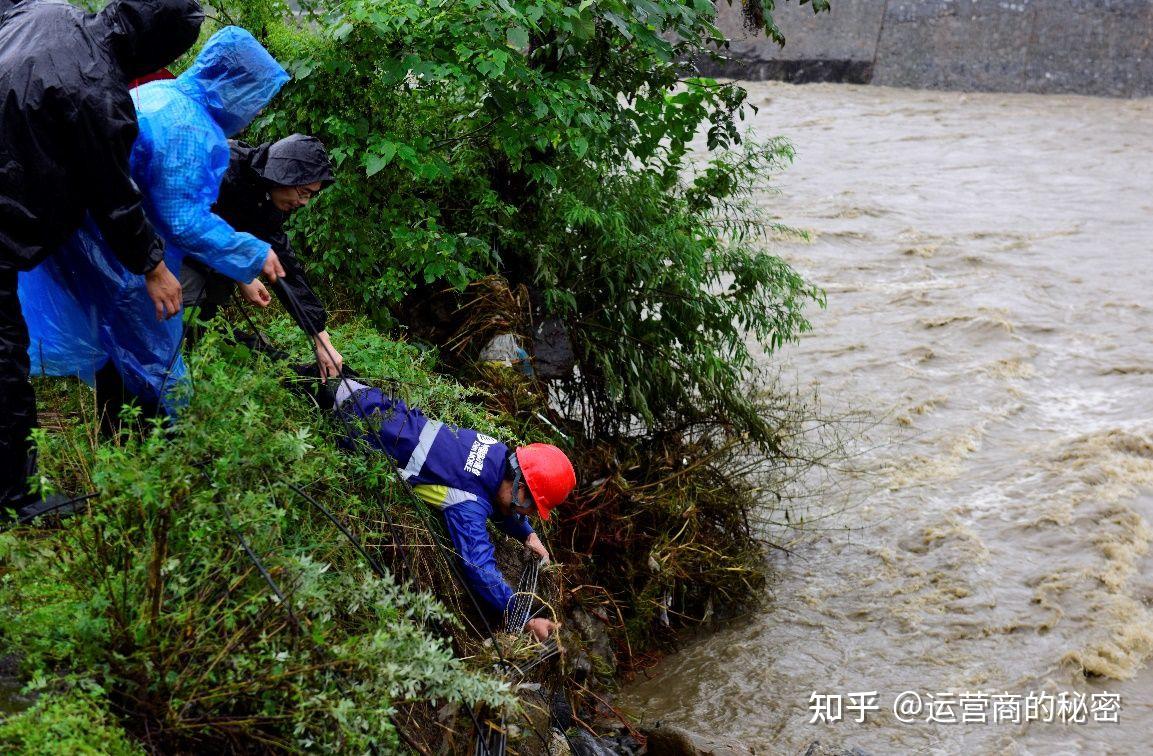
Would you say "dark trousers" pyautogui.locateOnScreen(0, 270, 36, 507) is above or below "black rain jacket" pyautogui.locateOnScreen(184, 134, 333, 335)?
below

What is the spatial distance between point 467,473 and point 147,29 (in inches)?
72.1

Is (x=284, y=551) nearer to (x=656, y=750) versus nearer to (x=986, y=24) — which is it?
(x=656, y=750)

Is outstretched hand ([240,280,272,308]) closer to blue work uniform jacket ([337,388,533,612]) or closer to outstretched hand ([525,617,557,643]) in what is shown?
blue work uniform jacket ([337,388,533,612])

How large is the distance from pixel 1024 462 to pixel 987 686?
9.03 feet

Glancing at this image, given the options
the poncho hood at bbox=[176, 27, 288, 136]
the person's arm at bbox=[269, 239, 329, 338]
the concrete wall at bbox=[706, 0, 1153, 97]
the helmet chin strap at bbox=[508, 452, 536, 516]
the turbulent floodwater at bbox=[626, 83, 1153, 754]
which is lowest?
the turbulent floodwater at bbox=[626, 83, 1153, 754]

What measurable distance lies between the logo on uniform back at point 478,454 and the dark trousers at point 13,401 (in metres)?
1.51

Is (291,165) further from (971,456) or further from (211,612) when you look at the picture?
(971,456)

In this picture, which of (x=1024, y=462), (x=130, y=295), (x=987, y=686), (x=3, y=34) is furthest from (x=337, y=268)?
(x=1024, y=462)

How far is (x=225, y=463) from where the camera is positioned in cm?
286

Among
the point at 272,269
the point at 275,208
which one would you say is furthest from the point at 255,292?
the point at 275,208

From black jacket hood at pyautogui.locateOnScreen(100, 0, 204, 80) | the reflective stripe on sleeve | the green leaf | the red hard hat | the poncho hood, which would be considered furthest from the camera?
the green leaf

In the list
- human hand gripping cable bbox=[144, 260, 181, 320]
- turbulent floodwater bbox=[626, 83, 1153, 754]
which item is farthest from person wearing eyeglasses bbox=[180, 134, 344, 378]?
turbulent floodwater bbox=[626, 83, 1153, 754]

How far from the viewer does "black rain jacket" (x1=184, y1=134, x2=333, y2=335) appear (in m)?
3.96

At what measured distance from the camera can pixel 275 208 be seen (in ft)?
13.5
